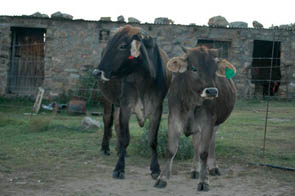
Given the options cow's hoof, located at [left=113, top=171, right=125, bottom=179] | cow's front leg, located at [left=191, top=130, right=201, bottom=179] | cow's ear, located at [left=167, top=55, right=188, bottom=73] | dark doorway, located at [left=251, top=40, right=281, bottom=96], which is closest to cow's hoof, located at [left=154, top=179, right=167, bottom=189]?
cow's hoof, located at [left=113, top=171, right=125, bottom=179]

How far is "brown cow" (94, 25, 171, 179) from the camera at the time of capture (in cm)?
593

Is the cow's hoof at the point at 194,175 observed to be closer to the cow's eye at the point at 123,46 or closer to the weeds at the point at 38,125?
the cow's eye at the point at 123,46

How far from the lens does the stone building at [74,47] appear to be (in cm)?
1691

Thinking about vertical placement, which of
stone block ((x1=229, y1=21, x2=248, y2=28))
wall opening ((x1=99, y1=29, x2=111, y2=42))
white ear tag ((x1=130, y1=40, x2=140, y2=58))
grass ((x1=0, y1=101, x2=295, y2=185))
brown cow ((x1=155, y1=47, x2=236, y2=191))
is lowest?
grass ((x1=0, y1=101, x2=295, y2=185))

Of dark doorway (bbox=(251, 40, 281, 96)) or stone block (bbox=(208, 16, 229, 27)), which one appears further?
dark doorway (bbox=(251, 40, 281, 96))

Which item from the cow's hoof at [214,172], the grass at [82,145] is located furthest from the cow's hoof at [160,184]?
the grass at [82,145]

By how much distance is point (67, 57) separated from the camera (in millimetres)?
16969

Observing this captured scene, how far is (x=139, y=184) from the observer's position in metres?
5.57

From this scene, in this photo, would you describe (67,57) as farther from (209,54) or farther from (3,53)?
(209,54)

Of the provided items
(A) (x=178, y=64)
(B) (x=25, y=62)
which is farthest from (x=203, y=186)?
(B) (x=25, y=62)

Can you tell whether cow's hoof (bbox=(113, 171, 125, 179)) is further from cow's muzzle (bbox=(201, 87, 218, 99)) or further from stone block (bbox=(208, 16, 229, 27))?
stone block (bbox=(208, 16, 229, 27))

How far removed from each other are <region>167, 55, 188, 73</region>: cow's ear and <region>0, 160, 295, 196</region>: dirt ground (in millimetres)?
1479

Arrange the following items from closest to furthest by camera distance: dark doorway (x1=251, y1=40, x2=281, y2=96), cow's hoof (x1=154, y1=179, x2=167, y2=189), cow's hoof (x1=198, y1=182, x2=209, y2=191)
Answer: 1. cow's hoof (x1=198, y1=182, x2=209, y2=191)
2. cow's hoof (x1=154, y1=179, x2=167, y2=189)
3. dark doorway (x1=251, y1=40, x2=281, y2=96)

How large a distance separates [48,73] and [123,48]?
455 inches
